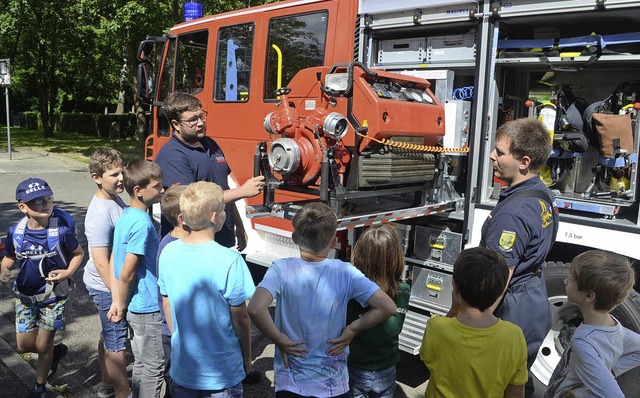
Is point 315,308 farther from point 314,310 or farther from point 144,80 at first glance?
point 144,80

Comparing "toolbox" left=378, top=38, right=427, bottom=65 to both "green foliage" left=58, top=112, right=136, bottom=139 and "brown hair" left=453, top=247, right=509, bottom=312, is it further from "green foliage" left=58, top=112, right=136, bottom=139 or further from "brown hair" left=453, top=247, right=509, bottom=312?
"green foliage" left=58, top=112, right=136, bottom=139

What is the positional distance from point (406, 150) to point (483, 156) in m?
0.57

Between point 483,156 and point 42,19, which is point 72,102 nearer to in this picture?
point 42,19

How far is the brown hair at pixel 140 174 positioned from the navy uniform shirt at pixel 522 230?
5.95ft

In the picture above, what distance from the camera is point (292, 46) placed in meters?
4.97

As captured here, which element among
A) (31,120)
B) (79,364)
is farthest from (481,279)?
(31,120)

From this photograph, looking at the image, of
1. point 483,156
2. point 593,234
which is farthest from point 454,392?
point 483,156

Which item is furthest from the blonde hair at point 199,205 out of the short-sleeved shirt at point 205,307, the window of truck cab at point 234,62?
the window of truck cab at point 234,62

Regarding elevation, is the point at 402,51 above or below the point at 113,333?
above

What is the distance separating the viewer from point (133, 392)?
10.5ft

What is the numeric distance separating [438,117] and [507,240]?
174 centimetres

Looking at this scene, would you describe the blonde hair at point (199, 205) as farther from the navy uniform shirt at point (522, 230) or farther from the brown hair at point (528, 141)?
the brown hair at point (528, 141)

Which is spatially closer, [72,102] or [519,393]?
[519,393]

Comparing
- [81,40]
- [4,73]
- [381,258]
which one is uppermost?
[81,40]
